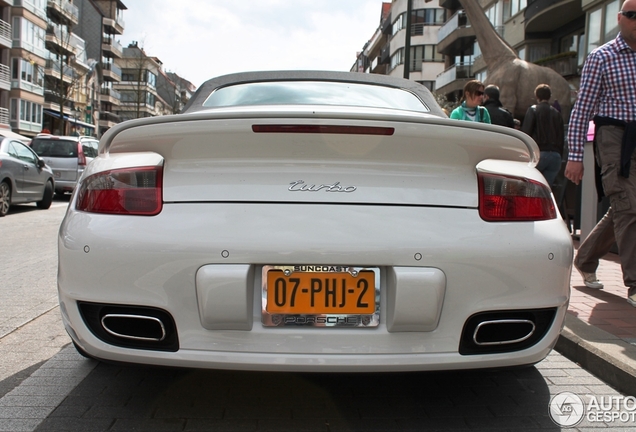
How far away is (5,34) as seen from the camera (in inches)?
1871

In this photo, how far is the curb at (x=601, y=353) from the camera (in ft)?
10.2

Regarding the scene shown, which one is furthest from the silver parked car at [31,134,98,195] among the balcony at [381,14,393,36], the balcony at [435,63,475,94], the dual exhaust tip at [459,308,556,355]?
the balcony at [381,14,393,36]

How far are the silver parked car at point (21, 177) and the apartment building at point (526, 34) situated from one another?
409 inches

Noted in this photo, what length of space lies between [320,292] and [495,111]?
20.8 ft

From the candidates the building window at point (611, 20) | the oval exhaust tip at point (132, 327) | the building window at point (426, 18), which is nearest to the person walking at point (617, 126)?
the oval exhaust tip at point (132, 327)

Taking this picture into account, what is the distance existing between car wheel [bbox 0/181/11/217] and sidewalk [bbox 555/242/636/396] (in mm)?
10463

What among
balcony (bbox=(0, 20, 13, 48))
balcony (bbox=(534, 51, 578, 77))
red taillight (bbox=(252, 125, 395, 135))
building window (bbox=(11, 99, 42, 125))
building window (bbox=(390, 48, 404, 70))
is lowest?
red taillight (bbox=(252, 125, 395, 135))

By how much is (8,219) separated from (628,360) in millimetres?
11081

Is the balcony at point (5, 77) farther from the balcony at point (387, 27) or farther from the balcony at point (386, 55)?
the balcony at point (387, 27)

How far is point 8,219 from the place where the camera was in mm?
11750

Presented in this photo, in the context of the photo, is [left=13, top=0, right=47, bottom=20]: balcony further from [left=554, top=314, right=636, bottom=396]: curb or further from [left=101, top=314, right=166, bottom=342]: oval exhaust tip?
[left=101, top=314, right=166, bottom=342]: oval exhaust tip

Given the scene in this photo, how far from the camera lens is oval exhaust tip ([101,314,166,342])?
8.02 ft

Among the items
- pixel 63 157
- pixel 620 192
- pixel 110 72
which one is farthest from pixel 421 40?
pixel 620 192

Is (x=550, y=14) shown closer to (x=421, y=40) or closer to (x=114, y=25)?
(x=421, y=40)
